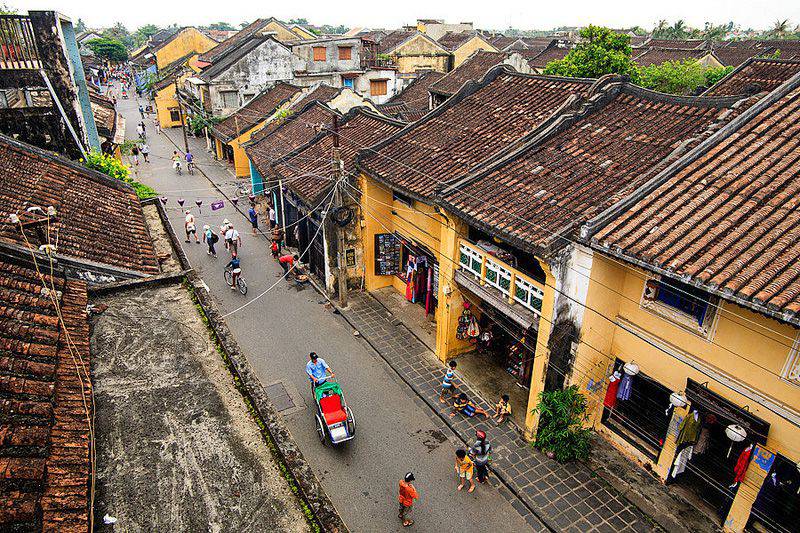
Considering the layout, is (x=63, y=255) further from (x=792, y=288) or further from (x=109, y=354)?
(x=792, y=288)

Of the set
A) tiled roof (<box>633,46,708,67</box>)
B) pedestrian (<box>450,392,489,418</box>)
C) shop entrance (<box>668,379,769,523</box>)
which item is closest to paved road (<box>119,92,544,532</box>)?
pedestrian (<box>450,392,489,418</box>)

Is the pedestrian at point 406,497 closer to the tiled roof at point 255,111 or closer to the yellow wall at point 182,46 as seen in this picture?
the tiled roof at point 255,111

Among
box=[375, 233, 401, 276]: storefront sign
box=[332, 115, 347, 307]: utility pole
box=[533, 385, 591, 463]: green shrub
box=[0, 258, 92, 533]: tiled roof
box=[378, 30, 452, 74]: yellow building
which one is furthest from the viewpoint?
box=[378, 30, 452, 74]: yellow building

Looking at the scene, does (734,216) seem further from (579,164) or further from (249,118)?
(249,118)

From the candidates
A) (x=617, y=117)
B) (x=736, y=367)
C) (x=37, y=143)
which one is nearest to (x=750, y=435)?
(x=736, y=367)

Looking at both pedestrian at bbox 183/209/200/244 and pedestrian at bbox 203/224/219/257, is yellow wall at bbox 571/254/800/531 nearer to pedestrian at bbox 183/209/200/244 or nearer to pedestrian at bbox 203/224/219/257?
pedestrian at bbox 203/224/219/257

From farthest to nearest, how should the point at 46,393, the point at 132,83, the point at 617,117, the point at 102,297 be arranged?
1. the point at 132,83
2. the point at 617,117
3. the point at 102,297
4. the point at 46,393

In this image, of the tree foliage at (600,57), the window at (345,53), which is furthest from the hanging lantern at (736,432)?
the window at (345,53)
